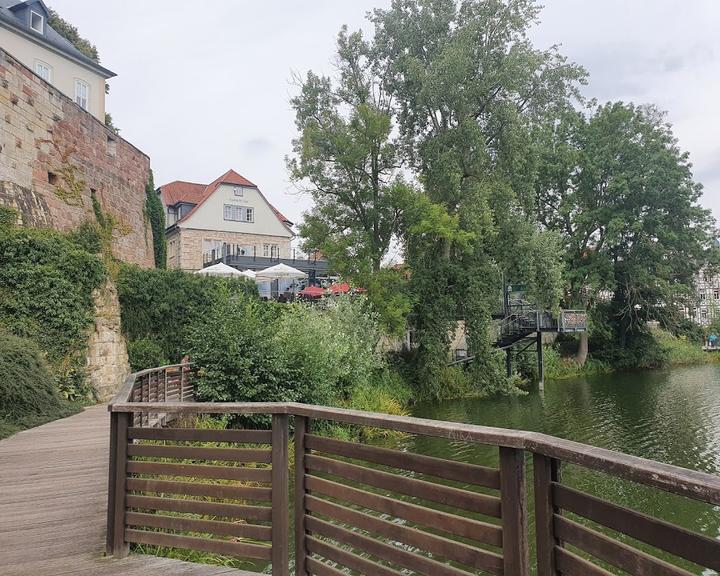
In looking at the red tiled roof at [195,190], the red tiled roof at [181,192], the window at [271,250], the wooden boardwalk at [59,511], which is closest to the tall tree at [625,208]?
the window at [271,250]

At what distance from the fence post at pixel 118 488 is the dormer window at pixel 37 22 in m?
23.3

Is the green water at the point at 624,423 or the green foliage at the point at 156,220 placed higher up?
the green foliage at the point at 156,220

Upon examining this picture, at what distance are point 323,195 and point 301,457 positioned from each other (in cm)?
1779

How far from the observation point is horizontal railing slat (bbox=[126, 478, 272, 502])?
3.02 metres

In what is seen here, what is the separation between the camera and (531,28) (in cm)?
1962

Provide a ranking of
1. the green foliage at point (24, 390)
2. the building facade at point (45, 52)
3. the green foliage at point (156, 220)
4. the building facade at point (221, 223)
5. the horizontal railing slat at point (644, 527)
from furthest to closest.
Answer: the building facade at point (221, 223), the green foliage at point (156, 220), the building facade at point (45, 52), the green foliage at point (24, 390), the horizontal railing slat at point (644, 527)

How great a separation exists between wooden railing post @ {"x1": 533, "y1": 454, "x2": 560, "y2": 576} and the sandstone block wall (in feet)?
44.5

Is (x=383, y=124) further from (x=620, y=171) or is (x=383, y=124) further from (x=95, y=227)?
(x=620, y=171)

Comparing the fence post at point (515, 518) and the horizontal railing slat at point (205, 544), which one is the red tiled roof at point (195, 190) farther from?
the fence post at point (515, 518)

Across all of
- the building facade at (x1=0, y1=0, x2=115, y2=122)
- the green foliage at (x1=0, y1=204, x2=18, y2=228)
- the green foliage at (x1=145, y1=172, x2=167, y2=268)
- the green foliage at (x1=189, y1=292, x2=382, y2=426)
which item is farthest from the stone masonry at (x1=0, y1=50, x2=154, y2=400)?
the building facade at (x1=0, y1=0, x2=115, y2=122)

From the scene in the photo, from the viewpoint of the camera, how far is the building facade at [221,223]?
1288 inches

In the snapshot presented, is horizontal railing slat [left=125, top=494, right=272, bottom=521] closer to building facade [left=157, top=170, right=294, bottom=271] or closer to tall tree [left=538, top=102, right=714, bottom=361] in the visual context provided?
tall tree [left=538, top=102, right=714, bottom=361]

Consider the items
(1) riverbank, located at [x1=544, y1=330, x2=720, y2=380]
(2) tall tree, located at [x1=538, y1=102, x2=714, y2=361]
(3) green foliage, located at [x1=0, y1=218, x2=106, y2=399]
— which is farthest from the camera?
(1) riverbank, located at [x1=544, y1=330, x2=720, y2=380]

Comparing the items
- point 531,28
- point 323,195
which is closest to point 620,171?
point 531,28
